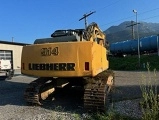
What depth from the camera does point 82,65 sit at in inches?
321

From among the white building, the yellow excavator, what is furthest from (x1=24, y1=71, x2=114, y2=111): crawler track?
the white building

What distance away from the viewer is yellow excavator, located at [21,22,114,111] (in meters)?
8.12

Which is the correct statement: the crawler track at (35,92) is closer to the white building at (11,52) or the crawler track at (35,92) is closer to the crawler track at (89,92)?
the crawler track at (89,92)

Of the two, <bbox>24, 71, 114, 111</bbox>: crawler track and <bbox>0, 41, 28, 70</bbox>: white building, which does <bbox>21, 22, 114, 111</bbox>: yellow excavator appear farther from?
<bbox>0, 41, 28, 70</bbox>: white building

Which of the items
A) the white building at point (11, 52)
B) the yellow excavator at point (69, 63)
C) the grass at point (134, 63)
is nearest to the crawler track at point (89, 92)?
the yellow excavator at point (69, 63)

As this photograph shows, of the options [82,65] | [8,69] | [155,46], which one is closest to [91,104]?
[82,65]

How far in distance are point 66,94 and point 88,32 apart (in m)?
3.31

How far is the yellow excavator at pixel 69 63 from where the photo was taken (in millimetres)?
8125

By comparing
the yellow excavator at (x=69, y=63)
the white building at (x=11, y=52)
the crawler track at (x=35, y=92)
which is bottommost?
the crawler track at (x=35, y=92)

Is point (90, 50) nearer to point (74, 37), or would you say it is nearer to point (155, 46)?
point (74, 37)

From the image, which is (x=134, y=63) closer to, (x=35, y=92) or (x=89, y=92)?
(x=35, y=92)

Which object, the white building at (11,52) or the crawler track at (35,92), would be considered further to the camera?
the white building at (11,52)

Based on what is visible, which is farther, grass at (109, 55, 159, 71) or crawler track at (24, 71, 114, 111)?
grass at (109, 55, 159, 71)

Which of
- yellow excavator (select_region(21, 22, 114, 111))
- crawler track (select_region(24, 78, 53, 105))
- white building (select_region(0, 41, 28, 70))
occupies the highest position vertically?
white building (select_region(0, 41, 28, 70))
